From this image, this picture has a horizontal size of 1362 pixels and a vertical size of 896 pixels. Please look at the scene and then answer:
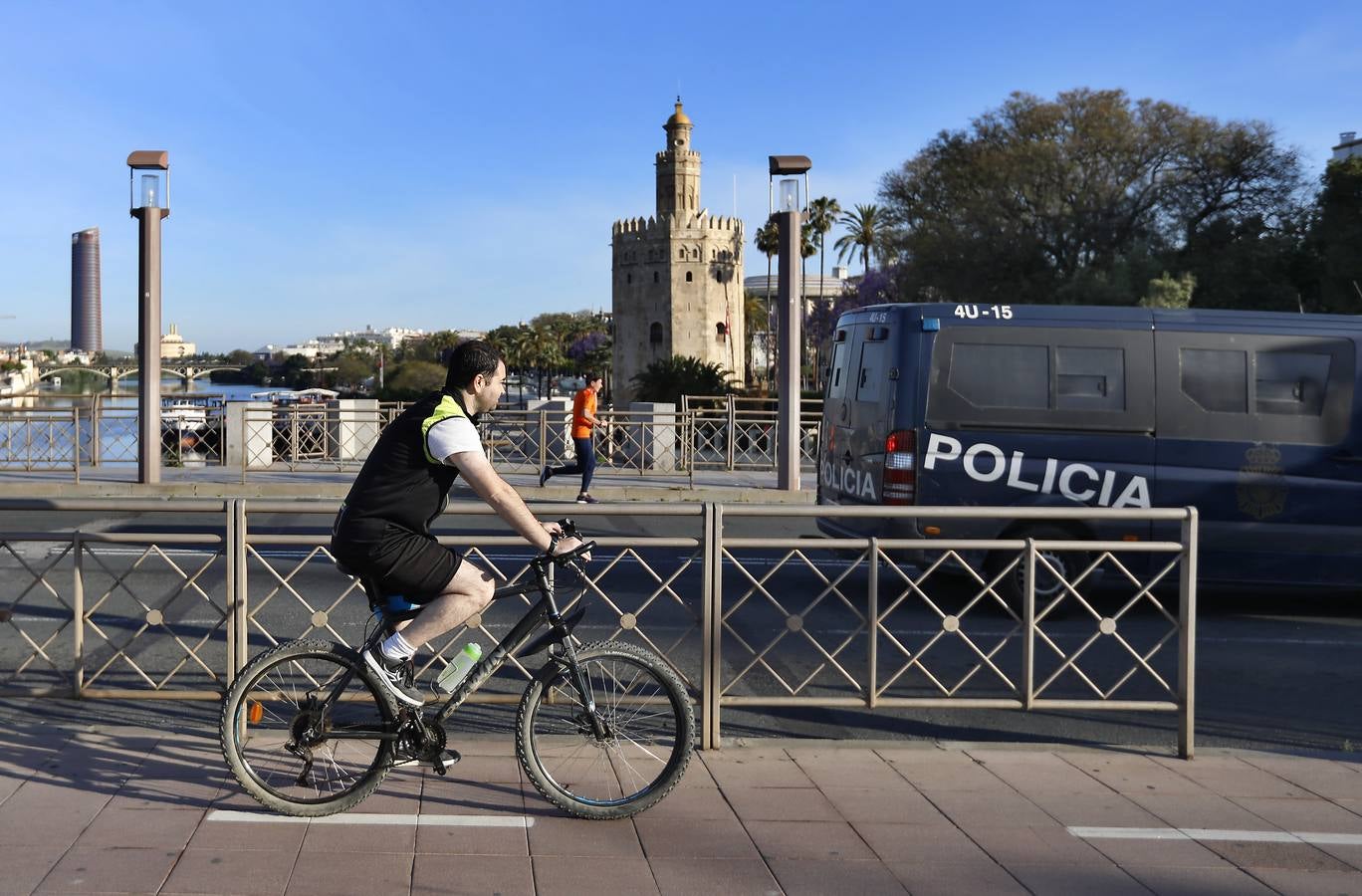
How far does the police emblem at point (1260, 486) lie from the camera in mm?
9680

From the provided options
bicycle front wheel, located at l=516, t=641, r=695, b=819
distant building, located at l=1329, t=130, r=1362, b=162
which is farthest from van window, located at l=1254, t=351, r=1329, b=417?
distant building, located at l=1329, t=130, r=1362, b=162

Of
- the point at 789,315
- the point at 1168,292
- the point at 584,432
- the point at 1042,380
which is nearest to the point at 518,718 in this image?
the point at 1042,380

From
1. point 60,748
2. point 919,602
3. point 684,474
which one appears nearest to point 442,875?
point 60,748

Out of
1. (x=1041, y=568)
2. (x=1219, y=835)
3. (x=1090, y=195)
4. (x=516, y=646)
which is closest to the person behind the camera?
(x=1219, y=835)

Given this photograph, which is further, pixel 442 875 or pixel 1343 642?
pixel 1343 642

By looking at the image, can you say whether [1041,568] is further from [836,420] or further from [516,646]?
[516,646]

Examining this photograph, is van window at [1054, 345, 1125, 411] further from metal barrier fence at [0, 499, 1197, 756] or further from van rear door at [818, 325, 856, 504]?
metal barrier fence at [0, 499, 1197, 756]

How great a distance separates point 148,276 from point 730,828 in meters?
14.8

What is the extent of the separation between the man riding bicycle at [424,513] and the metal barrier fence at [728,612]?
0.86 feet

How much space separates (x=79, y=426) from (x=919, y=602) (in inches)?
587

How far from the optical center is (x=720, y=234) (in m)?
91.1

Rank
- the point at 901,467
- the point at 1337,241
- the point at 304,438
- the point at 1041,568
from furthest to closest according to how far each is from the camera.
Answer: the point at 1337,241 → the point at 304,438 → the point at 901,467 → the point at 1041,568

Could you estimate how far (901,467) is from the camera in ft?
31.6

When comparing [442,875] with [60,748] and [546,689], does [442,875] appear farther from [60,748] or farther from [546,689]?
[60,748]
